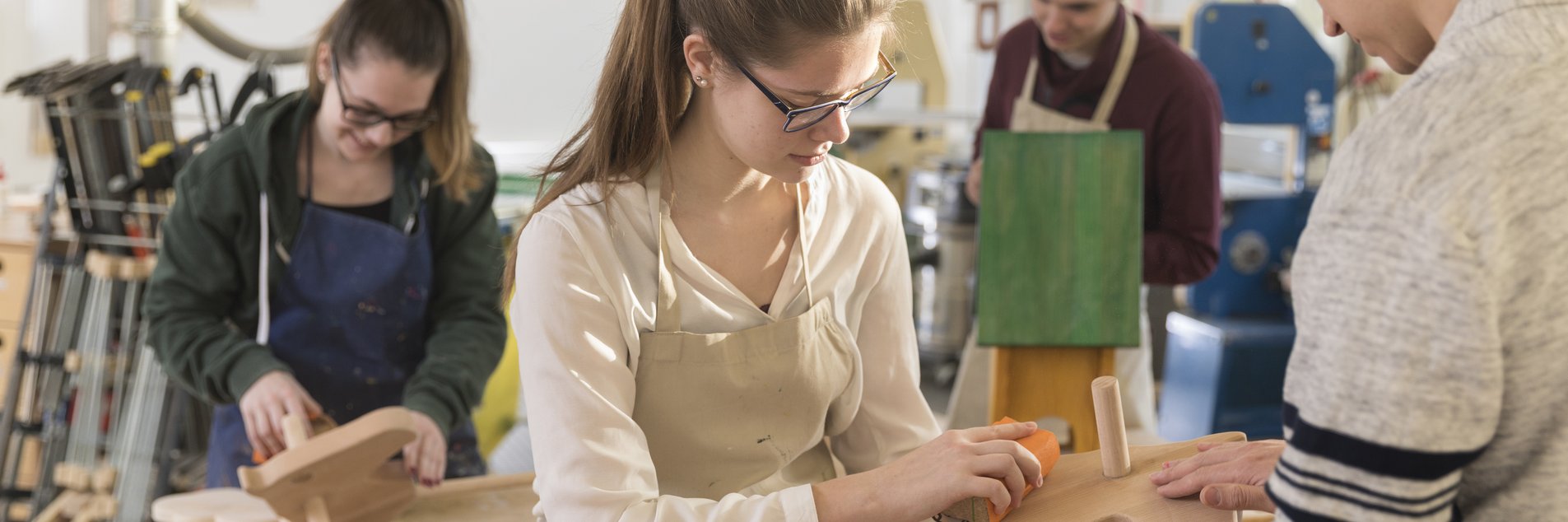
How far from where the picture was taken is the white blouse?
1319 millimetres

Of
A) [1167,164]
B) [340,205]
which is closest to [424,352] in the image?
[340,205]

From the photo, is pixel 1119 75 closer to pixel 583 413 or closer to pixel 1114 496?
pixel 1114 496

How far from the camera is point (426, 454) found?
193 centimetres

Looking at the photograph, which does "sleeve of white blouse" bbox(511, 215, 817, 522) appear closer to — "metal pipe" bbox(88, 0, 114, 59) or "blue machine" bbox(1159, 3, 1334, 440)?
"blue machine" bbox(1159, 3, 1334, 440)

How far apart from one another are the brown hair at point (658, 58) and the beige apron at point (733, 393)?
0.22ft

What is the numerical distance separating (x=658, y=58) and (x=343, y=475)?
70 cm

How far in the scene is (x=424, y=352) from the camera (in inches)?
92.3

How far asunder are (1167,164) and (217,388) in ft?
6.00

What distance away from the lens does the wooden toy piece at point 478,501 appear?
1.72m

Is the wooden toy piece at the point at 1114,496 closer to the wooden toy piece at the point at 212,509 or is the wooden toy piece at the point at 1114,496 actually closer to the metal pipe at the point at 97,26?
the wooden toy piece at the point at 212,509

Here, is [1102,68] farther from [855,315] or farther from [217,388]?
[217,388]

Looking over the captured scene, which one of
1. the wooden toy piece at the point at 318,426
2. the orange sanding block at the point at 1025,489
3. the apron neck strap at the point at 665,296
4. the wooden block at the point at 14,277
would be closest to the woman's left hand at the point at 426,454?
the wooden toy piece at the point at 318,426

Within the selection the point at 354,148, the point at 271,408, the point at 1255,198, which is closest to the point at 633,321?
the point at 271,408

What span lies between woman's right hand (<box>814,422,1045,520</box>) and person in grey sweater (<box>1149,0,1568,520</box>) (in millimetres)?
385
